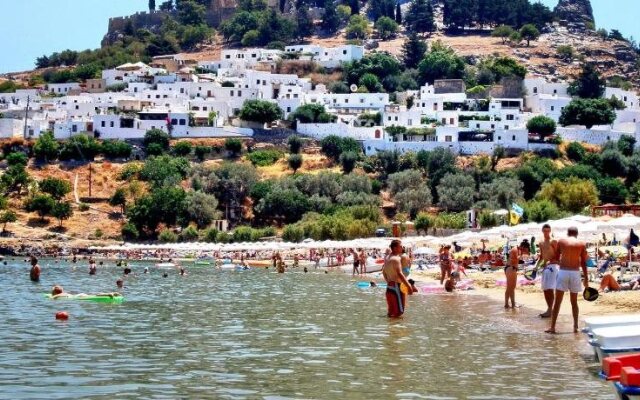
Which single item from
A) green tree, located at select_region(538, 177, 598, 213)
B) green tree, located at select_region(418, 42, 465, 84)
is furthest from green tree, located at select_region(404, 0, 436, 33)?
green tree, located at select_region(538, 177, 598, 213)

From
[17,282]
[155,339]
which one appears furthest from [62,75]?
[155,339]

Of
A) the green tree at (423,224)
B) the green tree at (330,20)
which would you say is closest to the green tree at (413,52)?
the green tree at (330,20)

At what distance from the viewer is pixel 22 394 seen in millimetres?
12547

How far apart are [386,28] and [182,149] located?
166ft

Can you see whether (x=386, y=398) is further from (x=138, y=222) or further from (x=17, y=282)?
(x=138, y=222)

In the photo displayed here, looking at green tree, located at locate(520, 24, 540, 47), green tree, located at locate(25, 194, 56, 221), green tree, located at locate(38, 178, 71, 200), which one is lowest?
green tree, located at locate(25, 194, 56, 221)

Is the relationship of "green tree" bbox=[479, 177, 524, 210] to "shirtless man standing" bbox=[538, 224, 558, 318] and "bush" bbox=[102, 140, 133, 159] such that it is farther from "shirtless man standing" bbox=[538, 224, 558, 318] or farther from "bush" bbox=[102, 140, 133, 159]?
"shirtless man standing" bbox=[538, 224, 558, 318]

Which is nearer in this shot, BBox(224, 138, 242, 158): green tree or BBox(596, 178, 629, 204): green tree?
BBox(596, 178, 629, 204): green tree

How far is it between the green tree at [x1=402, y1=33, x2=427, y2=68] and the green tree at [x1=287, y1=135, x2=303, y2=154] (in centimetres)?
3264

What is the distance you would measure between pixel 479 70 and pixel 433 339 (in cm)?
8622

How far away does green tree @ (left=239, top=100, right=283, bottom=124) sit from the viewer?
272ft

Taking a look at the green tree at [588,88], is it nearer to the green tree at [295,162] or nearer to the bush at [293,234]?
the green tree at [295,162]

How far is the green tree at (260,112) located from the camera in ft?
272

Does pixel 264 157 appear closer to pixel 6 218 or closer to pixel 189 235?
pixel 189 235
